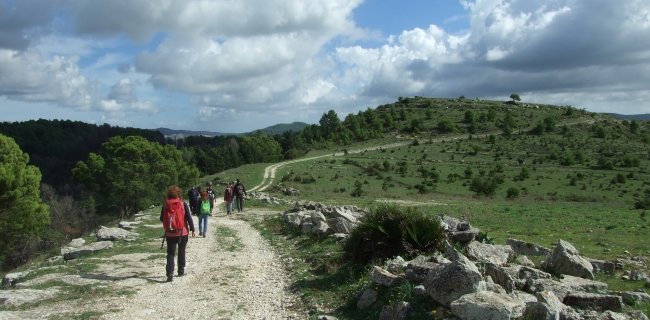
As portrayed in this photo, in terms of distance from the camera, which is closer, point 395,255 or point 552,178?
point 395,255

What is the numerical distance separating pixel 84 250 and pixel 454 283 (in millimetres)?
11974

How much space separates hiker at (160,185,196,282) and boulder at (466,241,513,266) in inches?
263

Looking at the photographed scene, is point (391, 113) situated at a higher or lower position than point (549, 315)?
higher

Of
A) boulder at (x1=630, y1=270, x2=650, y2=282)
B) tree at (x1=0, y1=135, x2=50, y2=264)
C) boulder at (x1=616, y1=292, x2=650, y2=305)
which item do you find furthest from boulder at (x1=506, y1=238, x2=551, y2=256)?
tree at (x1=0, y1=135, x2=50, y2=264)

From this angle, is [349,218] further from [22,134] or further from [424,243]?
[22,134]

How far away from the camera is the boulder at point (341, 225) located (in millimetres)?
14805

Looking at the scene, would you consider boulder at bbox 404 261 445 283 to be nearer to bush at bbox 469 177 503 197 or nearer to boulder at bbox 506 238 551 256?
boulder at bbox 506 238 551 256

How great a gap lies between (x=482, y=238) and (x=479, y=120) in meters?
130

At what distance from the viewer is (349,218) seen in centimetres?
1595

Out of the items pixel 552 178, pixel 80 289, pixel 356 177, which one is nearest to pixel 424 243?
pixel 80 289

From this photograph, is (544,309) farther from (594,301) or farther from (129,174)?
(129,174)

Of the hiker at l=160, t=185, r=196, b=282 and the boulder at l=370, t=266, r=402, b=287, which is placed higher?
the hiker at l=160, t=185, r=196, b=282

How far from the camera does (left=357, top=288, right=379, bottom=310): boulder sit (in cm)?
791

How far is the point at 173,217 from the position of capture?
1059 centimetres
